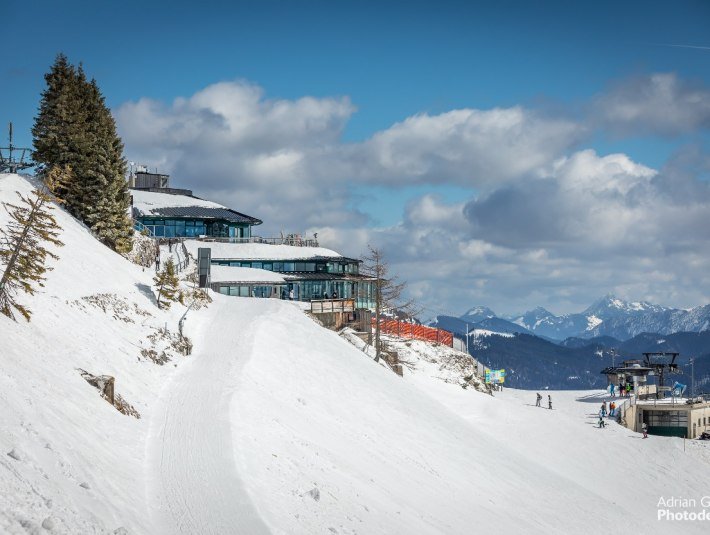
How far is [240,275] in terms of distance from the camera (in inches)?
2847

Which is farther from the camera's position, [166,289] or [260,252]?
[260,252]

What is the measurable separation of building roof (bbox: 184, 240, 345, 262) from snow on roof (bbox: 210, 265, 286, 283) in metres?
8.14

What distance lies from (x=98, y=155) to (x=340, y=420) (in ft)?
100

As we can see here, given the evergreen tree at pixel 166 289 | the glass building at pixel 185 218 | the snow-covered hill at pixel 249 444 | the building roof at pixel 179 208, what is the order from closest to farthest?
the snow-covered hill at pixel 249 444 → the evergreen tree at pixel 166 289 → the glass building at pixel 185 218 → the building roof at pixel 179 208

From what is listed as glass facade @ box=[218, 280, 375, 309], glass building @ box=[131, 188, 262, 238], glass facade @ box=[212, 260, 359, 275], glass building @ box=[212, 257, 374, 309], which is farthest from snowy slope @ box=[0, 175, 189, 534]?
glass building @ box=[131, 188, 262, 238]

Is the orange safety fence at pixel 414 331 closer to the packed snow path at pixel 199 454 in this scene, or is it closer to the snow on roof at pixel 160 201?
the packed snow path at pixel 199 454

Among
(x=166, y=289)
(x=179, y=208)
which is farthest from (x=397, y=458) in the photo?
(x=179, y=208)

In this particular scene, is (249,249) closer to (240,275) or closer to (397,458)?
(240,275)

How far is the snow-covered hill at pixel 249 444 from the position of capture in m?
17.8

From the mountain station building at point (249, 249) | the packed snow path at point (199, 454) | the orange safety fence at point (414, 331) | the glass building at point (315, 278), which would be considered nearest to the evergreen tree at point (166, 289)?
the packed snow path at point (199, 454)

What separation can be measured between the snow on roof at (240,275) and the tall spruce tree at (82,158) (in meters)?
16.8

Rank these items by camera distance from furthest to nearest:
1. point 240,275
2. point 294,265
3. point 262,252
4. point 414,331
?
point 262,252, point 294,265, point 414,331, point 240,275

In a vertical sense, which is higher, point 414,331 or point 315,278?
point 315,278

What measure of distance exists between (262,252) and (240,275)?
45.4ft
